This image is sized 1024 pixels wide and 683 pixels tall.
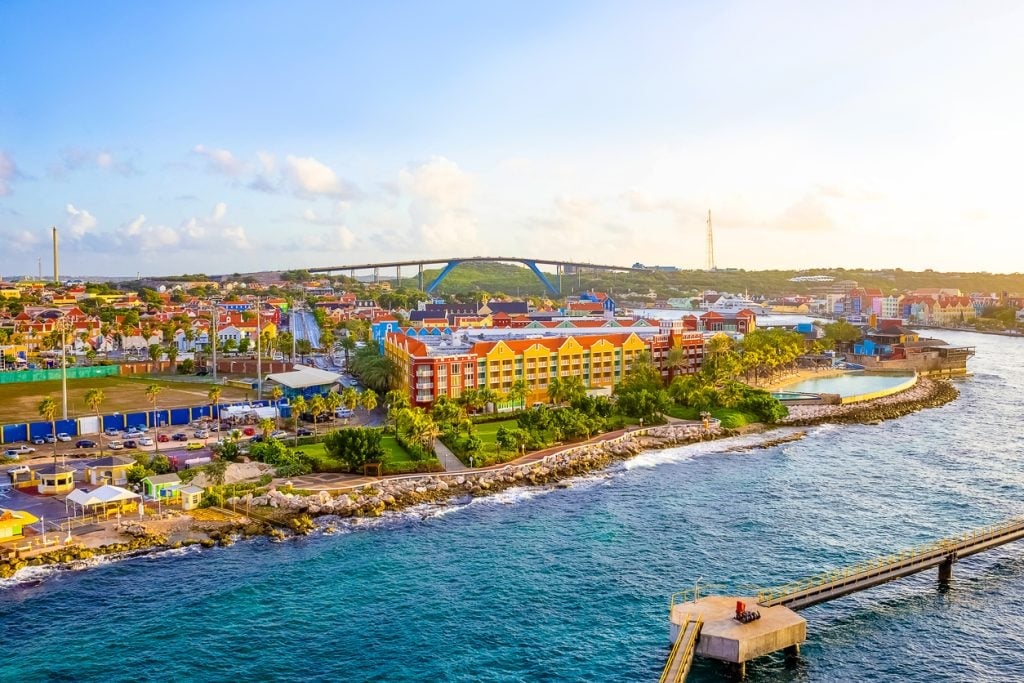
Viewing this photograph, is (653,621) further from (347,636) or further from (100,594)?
(100,594)

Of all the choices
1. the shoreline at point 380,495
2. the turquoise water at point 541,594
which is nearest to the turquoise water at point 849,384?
the shoreline at point 380,495

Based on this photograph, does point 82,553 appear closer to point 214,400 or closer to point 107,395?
point 214,400

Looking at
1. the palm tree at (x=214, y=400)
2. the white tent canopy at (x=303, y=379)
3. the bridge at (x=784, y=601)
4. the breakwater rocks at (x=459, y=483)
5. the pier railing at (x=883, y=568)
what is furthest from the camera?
the white tent canopy at (x=303, y=379)

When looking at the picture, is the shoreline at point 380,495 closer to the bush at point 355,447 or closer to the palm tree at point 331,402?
the bush at point 355,447

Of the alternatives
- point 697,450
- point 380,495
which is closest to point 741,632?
point 380,495

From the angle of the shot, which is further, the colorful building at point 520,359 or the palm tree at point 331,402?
the colorful building at point 520,359

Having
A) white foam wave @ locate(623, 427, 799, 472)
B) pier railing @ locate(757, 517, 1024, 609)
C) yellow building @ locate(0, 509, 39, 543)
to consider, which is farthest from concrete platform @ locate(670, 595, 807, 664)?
yellow building @ locate(0, 509, 39, 543)
